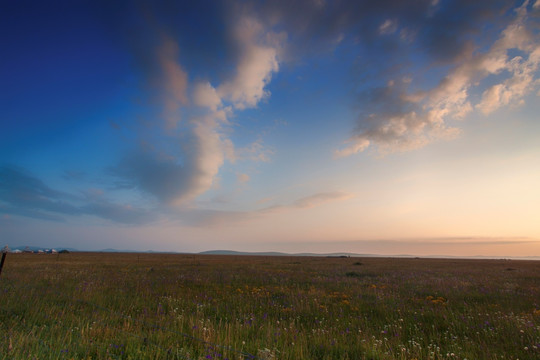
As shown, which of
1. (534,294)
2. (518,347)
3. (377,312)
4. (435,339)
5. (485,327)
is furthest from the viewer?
(534,294)

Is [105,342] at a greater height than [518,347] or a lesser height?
greater

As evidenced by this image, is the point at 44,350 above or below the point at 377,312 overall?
above

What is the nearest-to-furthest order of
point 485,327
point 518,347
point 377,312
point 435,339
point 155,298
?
point 518,347, point 435,339, point 485,327, point 377,312, point 155,298

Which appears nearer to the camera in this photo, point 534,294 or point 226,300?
point 226,300

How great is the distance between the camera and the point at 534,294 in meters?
12.0

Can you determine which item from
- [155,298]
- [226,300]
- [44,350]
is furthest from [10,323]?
[226,300]

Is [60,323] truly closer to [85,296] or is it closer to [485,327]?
[85,296]

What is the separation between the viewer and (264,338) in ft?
17.9

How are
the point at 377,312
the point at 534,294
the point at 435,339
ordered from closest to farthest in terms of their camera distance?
1. the point at 435,339
2. the point at 377,312
3. the point at 534,294

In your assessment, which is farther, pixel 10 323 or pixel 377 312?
pixel 377 312

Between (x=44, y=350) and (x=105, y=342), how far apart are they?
0.88 meters

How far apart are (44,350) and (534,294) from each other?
18347mm

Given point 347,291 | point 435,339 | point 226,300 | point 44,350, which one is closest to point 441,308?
point 435,339

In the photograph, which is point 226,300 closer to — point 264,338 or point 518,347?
point 264,338
